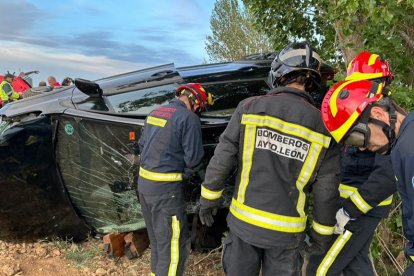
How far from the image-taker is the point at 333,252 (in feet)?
8.54

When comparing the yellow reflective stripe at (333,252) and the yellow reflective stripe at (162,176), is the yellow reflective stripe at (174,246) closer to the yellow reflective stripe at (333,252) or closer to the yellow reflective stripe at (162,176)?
the yellow reflective stripe at (162,176)

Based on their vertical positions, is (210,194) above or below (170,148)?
below

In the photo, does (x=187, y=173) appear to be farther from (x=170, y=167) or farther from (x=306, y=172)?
(x=306, y=172)

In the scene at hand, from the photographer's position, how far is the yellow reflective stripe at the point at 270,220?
7.09ft

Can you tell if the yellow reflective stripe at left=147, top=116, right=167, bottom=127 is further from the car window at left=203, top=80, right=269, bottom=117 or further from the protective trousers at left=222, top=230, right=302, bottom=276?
the protective trousers at left=222, top=230, right=302, bottom=276

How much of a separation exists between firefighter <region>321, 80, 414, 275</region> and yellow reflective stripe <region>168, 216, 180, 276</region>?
1519mm

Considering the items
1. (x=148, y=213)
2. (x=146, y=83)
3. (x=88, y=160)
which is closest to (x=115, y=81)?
(x=146, y=83)

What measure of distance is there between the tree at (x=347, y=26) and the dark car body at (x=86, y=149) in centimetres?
89

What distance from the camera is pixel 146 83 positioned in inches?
136

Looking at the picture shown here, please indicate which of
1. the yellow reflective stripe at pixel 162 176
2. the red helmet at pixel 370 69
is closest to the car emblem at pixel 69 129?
the yellow reflective stripe at pixel 162 176

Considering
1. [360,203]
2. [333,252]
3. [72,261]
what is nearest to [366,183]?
[360,203]

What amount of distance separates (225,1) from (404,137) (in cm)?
2329

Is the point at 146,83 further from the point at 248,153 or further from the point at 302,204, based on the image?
the point at 302,204

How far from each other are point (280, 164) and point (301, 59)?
0.63 meters
